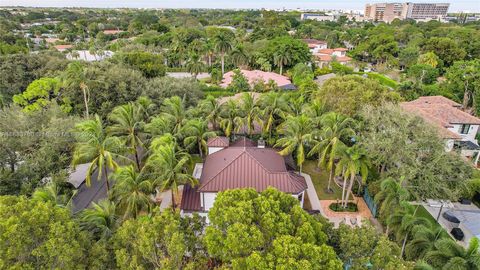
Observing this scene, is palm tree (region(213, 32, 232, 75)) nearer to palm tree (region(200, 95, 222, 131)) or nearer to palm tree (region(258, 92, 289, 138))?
palm tree (region(258, 92, 289, 138))

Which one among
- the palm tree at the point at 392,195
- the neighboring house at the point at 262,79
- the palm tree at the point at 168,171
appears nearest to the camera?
the palm tree at the point at 392,195

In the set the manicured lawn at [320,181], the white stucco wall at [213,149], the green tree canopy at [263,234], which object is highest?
the green tree canopy at [263,234]

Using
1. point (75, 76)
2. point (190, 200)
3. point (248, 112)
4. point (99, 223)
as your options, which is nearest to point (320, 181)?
point (248, 112)

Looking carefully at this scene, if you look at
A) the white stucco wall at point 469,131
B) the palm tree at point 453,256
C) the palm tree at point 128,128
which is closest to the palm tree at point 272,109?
the palm tree at point 128,128

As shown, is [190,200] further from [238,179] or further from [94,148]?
[94,148]

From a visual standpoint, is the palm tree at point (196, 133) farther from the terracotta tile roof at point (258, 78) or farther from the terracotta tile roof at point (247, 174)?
the terracotta tile roof at point (258, 78)
